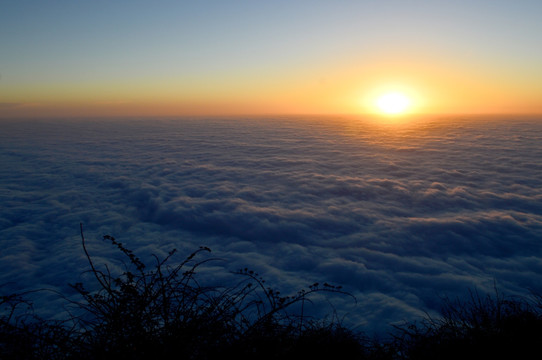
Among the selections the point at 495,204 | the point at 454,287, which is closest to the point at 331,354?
the point at 454,287

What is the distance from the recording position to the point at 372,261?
5.51 meters

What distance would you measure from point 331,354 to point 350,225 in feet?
16.4

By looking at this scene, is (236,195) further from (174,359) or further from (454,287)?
(174,359)

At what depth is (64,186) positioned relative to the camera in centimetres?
1127

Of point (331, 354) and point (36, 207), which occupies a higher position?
point (331, 354)

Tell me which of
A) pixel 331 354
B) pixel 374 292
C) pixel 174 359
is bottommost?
pixel 374 292

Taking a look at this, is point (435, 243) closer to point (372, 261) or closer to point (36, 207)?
point (372, 261)

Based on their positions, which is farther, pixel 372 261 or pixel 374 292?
pixel 372 261

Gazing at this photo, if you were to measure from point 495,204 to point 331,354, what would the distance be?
825cm

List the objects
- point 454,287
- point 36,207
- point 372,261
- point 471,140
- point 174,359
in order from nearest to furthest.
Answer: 1. point 174,359
2. point 454,287
3. point 372,261
4. point 36,207
5. point 471,140

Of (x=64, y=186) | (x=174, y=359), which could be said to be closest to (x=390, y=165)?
(x=174, y=359)

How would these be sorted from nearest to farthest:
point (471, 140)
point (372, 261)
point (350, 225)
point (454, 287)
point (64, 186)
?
1. point (454, 287)
2. point (372, 261)
3. point (350, 225)
4. point (64, 186)
5. point (471, 140)

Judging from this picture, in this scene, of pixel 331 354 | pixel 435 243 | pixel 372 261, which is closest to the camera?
pixel 331 354

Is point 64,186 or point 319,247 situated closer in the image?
point 319,247
